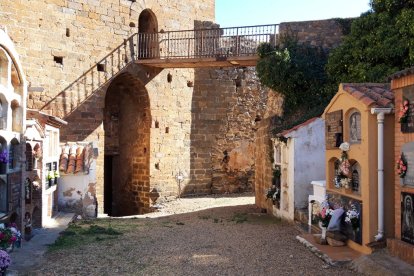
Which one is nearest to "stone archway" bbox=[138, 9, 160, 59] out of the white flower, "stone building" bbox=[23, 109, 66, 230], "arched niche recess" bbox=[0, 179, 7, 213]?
"stone building" bbox=[23, 109, 66, 230]

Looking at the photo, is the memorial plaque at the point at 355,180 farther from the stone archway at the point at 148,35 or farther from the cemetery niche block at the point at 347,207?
the stone archway at the point at 148,35

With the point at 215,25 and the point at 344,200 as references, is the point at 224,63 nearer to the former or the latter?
the point at 215,25

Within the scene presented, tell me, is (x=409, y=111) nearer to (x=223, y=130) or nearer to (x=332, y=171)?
(x=332, y=171)

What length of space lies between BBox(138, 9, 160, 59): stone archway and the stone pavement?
885 cm

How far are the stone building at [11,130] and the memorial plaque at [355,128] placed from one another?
580 cm

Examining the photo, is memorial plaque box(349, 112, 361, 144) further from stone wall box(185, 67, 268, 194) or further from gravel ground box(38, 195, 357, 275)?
stone wall box(185, 67, 268, 194)

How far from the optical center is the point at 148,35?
19422mm

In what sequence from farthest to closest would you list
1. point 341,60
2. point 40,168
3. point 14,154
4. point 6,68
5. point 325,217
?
point 341,60, point 40,168, point 14,154, point 325,217, point 6,68

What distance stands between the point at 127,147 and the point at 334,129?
1295 cm

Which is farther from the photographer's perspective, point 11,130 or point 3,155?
point 11,130

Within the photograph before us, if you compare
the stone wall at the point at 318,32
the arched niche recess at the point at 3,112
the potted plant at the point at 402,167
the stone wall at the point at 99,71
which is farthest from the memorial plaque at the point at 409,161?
the stone wall at the point at 99,71

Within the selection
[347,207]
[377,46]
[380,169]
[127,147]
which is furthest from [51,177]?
[377,46]

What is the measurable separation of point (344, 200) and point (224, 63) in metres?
10.1

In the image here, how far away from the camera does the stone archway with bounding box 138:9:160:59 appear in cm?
1928
